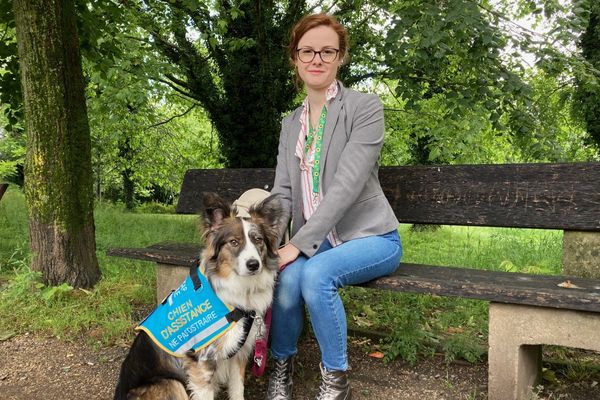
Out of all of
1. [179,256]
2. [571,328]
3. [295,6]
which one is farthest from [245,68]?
[571,328]

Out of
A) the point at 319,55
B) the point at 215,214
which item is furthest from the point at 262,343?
the point at 319,55

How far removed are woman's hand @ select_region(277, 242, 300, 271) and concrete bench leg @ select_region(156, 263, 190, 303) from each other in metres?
1.12

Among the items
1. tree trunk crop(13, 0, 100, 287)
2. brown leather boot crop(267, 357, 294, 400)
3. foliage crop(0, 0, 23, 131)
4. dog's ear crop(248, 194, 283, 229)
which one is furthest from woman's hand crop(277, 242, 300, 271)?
foliage crop(0, 0, 23, 131)

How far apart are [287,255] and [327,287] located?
33 centimetres

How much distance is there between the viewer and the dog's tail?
8.59ft

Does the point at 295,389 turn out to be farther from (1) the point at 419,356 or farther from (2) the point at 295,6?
(2) the point at 295,6

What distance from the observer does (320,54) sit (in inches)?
122

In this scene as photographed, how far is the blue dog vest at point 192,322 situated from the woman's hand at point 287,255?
15.7 inches

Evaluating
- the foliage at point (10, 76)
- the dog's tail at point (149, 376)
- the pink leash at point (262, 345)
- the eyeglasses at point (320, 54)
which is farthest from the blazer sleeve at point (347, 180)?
the foliage at point (10, 76)

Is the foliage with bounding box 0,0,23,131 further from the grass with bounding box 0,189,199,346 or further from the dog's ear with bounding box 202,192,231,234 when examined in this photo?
the dog's ear with bounding box 202,192,231,234

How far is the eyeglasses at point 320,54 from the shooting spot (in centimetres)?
309

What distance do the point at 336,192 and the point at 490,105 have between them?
3345 mm

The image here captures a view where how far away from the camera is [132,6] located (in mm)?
7730

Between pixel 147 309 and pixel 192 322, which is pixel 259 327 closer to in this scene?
pixel 192 322
